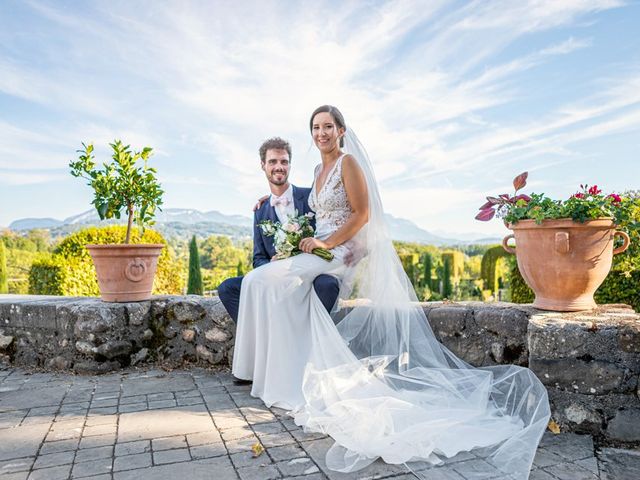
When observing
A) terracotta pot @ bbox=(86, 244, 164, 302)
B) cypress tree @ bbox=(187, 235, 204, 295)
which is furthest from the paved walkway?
cypress tree @ bbox=(187, 235, 204, 295)

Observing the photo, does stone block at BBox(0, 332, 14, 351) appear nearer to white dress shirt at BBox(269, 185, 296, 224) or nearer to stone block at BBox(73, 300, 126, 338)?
stone block at BBox(73, 300, 126, 338)

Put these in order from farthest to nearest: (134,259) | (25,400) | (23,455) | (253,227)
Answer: (134,259) → (253,227) → (25,400) → (23,455)

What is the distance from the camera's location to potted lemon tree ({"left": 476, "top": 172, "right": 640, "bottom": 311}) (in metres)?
2.71

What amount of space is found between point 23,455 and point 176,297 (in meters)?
2.04

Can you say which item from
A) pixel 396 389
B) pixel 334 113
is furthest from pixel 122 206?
pixel 396 389

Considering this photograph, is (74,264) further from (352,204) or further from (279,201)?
(352,204)

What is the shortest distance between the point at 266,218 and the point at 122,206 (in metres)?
1.29

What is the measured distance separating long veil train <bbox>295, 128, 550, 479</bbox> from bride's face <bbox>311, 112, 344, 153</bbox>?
3.0 inches

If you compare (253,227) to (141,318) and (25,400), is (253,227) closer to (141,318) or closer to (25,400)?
(141,318)

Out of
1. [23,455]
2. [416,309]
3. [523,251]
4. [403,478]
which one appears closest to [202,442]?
[23,455]

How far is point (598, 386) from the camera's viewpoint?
2.49 m

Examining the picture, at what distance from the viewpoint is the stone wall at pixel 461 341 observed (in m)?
2.47

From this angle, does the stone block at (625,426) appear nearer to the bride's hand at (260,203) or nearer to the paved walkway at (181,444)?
the paved walkway at (181,444)

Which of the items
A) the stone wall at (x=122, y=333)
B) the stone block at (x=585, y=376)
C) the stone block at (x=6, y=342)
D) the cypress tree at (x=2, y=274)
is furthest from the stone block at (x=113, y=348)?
the cypress tree at (x=2, y=274)
